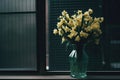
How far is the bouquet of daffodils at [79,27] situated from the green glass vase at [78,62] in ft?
0.28

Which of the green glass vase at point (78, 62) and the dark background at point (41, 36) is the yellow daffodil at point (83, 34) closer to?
the green glass vase at point (78, 62)

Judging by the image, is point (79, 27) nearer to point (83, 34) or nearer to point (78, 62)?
point (83, 34)

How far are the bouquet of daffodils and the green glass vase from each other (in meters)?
0.09

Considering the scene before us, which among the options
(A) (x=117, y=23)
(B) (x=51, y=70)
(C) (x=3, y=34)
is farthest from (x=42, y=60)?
(A) (x=117, y=23)

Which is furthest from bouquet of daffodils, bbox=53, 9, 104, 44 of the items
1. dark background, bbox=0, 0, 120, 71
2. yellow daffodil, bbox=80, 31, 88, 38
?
dark background, bbox=0, 0, 120, 71

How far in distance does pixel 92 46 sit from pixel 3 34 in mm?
840

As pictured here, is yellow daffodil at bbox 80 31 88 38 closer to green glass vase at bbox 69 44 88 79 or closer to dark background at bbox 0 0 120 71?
green glass vase at bbox 69 44 88 79

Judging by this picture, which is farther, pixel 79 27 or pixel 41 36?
pixel 41 36

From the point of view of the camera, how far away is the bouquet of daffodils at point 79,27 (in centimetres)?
285

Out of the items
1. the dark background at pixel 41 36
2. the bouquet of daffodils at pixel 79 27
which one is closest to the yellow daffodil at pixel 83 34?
the bouquet of daffodils at pixel 79 27

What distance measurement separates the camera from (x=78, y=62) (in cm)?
289

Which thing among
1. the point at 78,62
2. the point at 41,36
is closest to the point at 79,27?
the point at 78,62

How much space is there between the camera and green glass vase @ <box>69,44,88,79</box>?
2.89 metres

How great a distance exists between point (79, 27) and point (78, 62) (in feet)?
0.99
